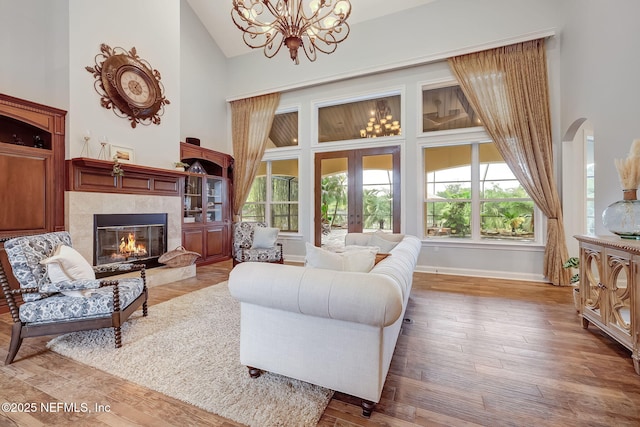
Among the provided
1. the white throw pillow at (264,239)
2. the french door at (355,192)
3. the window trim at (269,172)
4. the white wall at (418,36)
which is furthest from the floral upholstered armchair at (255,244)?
the white wall at (418,36)

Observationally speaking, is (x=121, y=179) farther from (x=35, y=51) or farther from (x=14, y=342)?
(x=14, y=342)

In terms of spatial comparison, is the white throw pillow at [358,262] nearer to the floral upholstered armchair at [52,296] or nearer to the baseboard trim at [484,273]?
the floral upholstered armchair at [52,296]

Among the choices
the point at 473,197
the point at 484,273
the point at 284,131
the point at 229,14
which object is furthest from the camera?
the point at 284,131

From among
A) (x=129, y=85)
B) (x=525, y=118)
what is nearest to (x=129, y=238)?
(x=129, y=85)

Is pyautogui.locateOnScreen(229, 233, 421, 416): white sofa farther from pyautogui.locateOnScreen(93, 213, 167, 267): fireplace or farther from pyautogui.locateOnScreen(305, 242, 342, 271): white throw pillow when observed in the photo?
pyautogui.locateOnScreen(93, 213, 167, 267): fireplace

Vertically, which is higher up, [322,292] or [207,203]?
[207,203]

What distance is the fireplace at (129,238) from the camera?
401cm

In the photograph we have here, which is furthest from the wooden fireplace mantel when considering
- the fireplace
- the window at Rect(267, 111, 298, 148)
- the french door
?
the french door

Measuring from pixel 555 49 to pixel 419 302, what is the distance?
4399mm

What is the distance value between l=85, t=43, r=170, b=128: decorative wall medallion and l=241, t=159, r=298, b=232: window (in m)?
2.55

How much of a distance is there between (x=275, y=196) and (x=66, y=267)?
455cm

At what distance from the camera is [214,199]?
6.29m

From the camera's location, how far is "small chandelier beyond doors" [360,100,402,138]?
542cm

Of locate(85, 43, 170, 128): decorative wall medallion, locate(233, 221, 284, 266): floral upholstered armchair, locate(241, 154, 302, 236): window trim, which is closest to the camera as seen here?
locate(85, 43, 170, 128): decorative wall medallion
